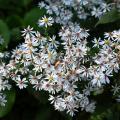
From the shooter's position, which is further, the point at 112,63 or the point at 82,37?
the point at 82,37

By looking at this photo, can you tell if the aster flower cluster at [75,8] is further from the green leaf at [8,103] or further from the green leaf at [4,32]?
the green leaf at [8,103]

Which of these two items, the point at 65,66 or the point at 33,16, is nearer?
the point at 65,66

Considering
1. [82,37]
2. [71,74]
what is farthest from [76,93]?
[82,37]

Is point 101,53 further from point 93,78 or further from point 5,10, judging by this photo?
point 5,10

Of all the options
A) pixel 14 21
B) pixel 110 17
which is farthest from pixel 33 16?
pixel 110 17

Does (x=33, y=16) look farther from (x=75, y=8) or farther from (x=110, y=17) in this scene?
(x=110, y=17)
